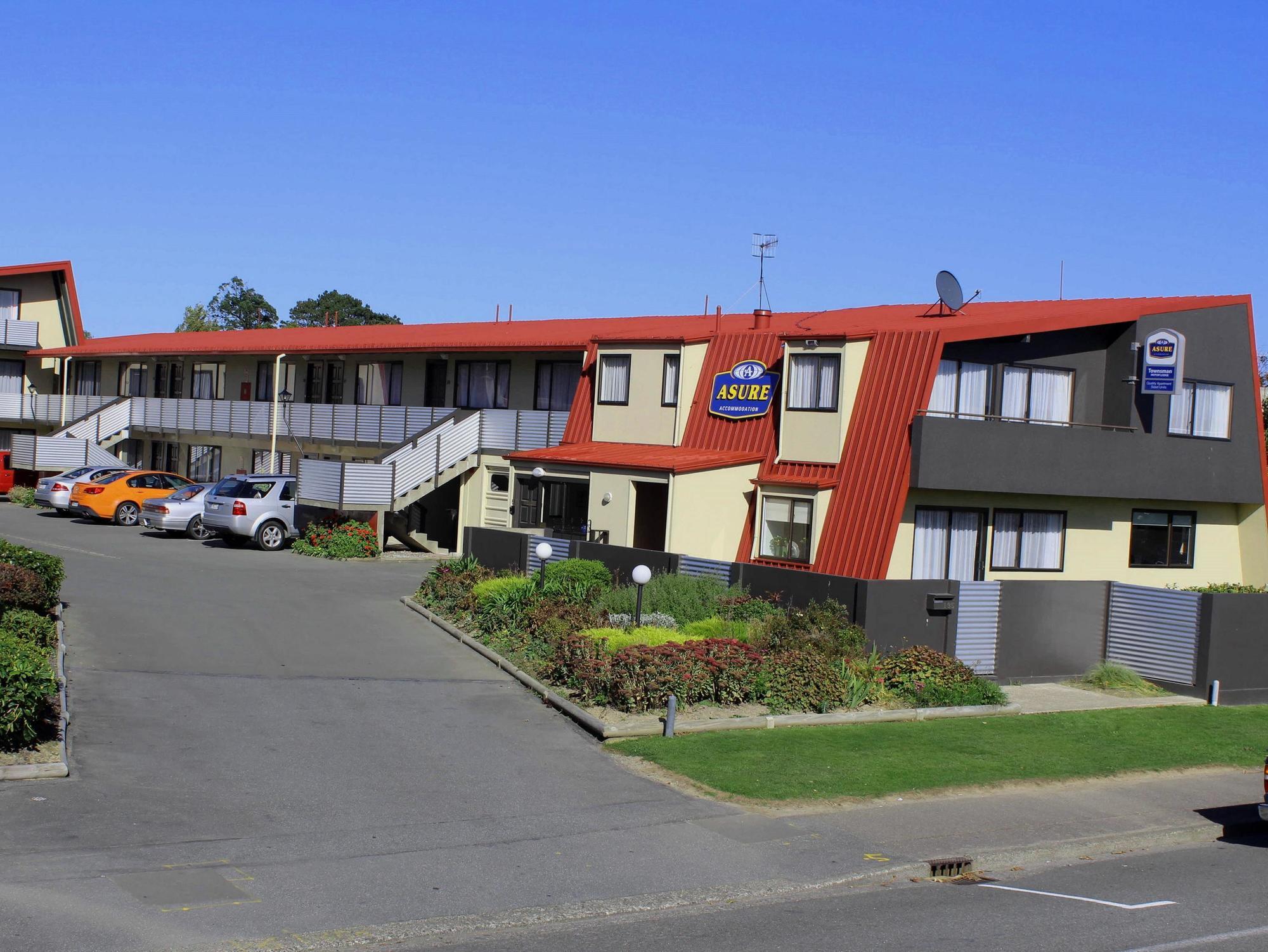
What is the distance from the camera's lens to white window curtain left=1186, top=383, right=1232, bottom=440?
83.5 ft

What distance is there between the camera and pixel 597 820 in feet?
38.0

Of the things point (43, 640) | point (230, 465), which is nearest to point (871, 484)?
point (43, 640)

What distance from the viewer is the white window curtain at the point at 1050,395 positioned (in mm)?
24016

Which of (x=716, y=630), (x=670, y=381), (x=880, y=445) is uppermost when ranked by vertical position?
(x=670, y=381)

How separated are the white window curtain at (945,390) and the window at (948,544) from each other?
1763 millimetres

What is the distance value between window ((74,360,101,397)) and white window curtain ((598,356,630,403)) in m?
30.8

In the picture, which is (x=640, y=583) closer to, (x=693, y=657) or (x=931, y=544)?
(x=693, y=657)

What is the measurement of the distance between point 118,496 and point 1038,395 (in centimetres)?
2583

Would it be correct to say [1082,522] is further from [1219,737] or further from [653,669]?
[653,669]

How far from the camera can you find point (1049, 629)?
21.4m

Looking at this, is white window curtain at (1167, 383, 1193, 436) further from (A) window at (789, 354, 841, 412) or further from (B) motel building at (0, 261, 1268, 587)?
(A) window at (789, 354, 841, 412)

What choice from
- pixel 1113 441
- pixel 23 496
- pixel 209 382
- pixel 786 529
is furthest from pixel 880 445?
pixel 23 496

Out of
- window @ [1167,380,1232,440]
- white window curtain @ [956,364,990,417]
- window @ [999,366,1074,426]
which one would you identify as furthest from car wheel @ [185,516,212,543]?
window @ [1167,380,1232,440]

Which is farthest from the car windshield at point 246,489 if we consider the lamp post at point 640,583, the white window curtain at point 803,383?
the lamp post at point 640,583
